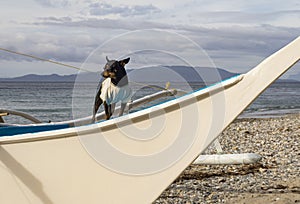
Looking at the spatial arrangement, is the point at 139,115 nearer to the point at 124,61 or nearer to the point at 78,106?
the point at 124,61

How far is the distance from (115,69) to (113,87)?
0.45 ft

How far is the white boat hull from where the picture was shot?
3.16 meters

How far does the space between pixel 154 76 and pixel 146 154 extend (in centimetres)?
57

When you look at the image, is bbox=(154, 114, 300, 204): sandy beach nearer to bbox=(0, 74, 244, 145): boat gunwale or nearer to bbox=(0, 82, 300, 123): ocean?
bbox=(0, 82, 300, 123): ocean

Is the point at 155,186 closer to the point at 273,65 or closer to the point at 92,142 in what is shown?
the point at 92,142

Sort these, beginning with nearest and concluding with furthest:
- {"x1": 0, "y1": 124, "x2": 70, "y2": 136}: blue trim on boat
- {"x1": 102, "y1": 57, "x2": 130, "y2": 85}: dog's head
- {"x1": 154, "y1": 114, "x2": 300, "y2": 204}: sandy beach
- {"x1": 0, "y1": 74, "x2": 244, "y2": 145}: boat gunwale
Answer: {"x1": 0, "y1": 74, "x2": 244, "y2": 145}: boat gunwale, {"x1": 102, "y1": 57, "x2": 130, "y2": 85}: dog's head, {"x1": 0, "y1": 124, "x2": 70, "y2": 136}: blue trim on boat, {"x1": 154, "y1": 114, "x2": 300, "y2": 204}: sandy beach

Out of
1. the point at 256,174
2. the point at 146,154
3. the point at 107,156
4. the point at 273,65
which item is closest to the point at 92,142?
the point at 107,156

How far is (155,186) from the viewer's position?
11.1 ft

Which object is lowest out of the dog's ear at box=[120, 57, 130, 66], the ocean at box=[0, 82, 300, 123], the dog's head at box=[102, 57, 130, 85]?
the ocean at box=[0, 82, 300, 123]

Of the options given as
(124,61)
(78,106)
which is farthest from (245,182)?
(124,61)

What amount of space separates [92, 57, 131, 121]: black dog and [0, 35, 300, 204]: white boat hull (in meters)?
0.18

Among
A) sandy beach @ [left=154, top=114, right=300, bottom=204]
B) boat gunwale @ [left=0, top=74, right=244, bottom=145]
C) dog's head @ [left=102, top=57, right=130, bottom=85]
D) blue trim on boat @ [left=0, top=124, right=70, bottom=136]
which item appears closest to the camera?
boat gunwale @ [left=0, top=74, right=244, bottom=145]

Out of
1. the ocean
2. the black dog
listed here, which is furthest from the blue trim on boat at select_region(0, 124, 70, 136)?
the black dog

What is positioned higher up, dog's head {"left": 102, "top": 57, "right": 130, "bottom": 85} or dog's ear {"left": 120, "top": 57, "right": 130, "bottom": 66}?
dog's ear {"left": 120, "top": 57, "right": 130, "bottom": 66}
